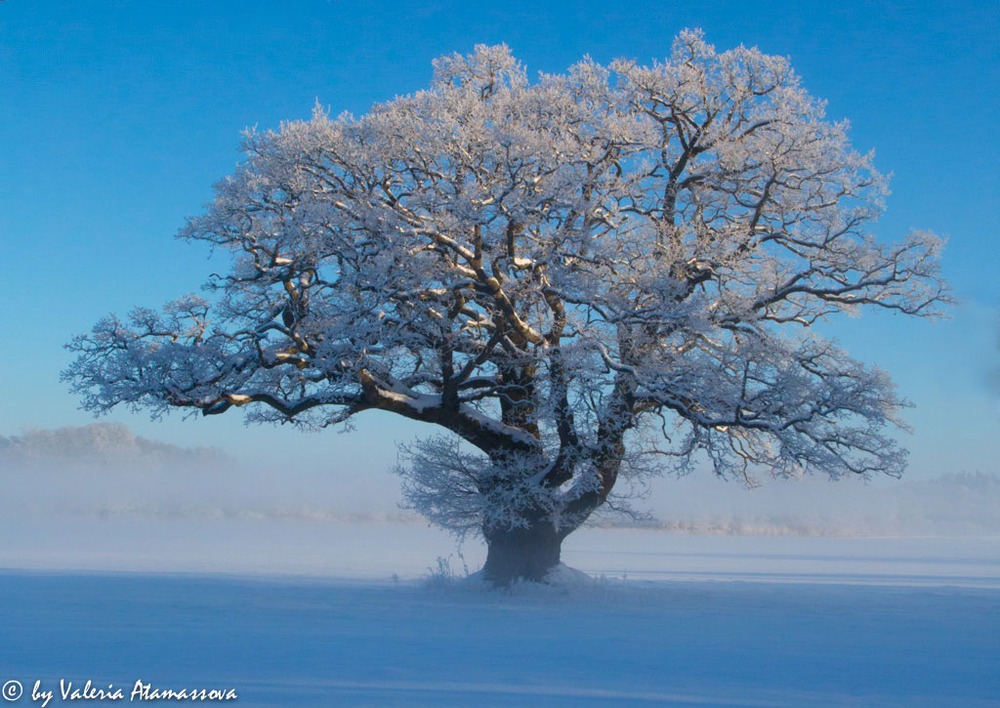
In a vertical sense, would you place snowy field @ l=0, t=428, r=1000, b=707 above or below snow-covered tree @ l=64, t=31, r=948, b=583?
below

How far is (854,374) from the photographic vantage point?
Answer: 18.2 metres

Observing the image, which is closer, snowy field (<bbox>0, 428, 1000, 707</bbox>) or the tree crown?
snowy field (<bbox>0, 428, 1000, 707</bbox>)

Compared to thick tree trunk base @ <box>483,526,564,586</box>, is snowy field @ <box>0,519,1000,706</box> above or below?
below

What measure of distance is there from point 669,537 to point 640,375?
29.0m

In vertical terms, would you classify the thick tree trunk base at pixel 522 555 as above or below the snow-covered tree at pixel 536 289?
below

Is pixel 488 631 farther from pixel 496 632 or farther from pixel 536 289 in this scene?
pixel 536 289

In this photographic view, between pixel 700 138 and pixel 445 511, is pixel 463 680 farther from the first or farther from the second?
pixel 700 138

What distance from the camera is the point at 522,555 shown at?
62.5ft

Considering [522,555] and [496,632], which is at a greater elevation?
[522,555]

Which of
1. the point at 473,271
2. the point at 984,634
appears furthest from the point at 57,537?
the point at 984,634

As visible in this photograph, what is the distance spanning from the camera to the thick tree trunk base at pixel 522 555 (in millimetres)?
18984

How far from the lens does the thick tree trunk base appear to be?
18984 mm

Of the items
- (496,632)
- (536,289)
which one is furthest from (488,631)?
(536,289)

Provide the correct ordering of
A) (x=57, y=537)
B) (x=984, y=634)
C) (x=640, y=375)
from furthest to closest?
(x=57, y=537) < (x=640, y=375) < (x=984, y=634)
